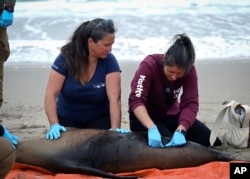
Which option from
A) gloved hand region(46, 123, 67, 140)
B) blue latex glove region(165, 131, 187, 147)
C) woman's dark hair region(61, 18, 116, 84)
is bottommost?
blue latex glove region(165, 131, 187, 147)

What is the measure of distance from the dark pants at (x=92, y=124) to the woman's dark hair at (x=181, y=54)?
3.26ft

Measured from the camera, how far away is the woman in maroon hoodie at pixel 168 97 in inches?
171

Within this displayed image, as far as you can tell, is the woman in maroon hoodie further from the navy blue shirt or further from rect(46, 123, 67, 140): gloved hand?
rect(46, 123, 67, 140): gloved hand

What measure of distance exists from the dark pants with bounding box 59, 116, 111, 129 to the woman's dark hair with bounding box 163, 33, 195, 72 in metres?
0.99

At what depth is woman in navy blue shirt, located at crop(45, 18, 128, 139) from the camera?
4.70 meters

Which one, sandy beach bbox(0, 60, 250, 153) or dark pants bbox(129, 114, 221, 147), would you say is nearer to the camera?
dark pants bbox(129, 114, 221, 147)

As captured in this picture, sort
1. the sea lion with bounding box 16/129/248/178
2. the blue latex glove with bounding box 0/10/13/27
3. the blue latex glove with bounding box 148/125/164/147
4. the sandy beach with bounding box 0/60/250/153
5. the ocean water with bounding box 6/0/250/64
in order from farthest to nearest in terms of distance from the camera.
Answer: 1. the ocean water with bounding box 6/0/250/64
2. the sandy beach with bounding box 0/60/250/153
3. the blue latex glove with bounding box 0/10/13/27
4. the blue latex glove with bounding box 148/125/164/147
5. the sea lion with bounding box 16/129/248/178

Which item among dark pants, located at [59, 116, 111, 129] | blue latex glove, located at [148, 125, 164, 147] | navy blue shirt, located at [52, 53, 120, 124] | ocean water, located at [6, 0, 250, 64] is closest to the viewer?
blue latex glove, located at [148, 125, 164, 147]

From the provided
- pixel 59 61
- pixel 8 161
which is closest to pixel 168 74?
pixel 59 61

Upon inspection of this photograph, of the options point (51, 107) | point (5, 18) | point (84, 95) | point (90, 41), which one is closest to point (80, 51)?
point (90, 41)

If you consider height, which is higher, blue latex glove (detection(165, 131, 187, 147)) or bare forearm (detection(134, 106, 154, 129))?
bare forearm (detection(134, 106, 154, 129))

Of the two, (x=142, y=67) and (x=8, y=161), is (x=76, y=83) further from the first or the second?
(x=8, y=161)

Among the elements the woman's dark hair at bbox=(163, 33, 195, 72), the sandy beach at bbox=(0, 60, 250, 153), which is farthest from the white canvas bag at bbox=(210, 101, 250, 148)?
the woman's dark hair at bbox=(163, 33, 195, 72)

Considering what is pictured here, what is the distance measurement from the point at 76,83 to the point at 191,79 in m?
1.17
